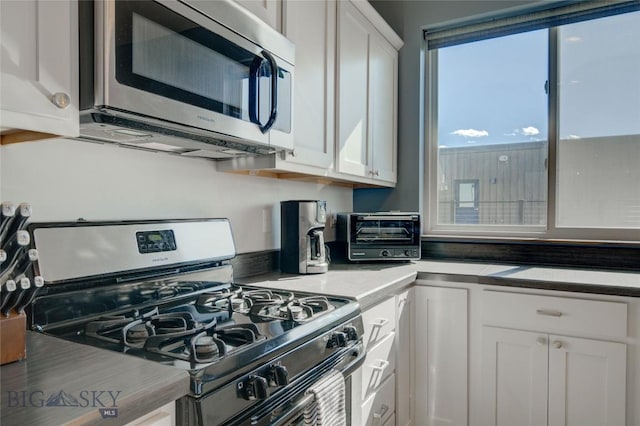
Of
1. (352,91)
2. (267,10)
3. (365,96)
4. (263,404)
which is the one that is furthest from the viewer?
(365,96)

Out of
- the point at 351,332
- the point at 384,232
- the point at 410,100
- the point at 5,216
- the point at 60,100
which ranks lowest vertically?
the point at 351,332

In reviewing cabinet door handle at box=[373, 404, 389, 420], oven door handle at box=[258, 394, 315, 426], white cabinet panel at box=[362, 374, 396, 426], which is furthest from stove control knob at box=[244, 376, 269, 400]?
cabinet door handle at box=[373, 404, 389, 420]

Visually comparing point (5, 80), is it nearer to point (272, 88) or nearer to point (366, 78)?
point (272, 88)

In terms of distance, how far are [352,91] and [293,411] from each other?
61.8 inches

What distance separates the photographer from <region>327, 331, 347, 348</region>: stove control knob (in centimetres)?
121

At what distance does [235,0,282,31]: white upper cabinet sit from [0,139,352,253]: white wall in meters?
0.57

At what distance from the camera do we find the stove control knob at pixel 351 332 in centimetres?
131

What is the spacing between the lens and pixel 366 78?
229 cm

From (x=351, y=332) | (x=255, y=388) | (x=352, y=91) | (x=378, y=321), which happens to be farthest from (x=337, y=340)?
(x=352, y=91)

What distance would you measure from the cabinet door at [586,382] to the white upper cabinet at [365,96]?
123cm

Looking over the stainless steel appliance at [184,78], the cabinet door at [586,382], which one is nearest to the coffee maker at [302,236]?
the stainless steel appliance at [184,78]

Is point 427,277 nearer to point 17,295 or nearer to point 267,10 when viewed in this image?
point 267,10

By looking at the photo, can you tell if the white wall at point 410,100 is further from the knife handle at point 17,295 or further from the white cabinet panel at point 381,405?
the knife handle at point 17,295

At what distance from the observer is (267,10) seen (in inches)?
57.7
